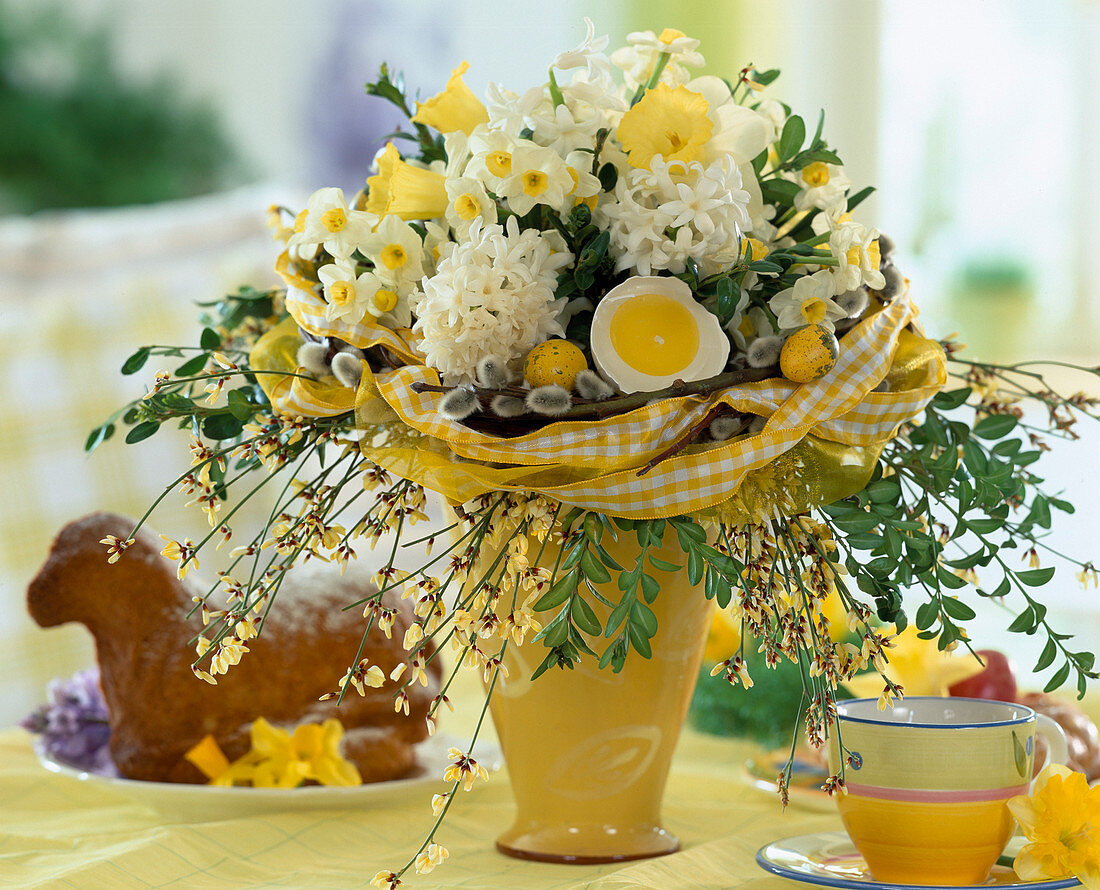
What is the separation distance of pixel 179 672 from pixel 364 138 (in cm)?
316

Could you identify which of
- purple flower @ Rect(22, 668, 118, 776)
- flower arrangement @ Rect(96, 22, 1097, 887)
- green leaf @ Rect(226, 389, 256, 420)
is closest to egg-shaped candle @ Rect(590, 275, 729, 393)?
flower arrangement @ Rect(96, 22, 1097, 887)

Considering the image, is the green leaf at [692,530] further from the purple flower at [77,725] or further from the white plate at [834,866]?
the purple flower at [77,725]

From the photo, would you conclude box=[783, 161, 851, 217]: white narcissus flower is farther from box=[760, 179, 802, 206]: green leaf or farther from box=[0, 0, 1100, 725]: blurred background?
box=[0, 0, 1100, 725]: blurred background

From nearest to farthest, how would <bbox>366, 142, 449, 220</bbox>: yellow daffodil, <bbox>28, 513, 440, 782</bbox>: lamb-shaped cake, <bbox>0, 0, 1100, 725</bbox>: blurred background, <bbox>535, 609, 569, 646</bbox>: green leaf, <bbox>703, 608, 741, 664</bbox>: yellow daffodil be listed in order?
<bbox>535, 609, 569, 646</bbox>: green leaf < <bbox>366, 142, 449, 220</bbox>: yellow daffodil < <bbox>28, 513, 440, 782</bbox>: lamb-shaped cake < <bbox>703, 608, 741, 664</bbox>: yellow daffodil < <bbox>0, 0, 1100, 725</bbox>: blurred background

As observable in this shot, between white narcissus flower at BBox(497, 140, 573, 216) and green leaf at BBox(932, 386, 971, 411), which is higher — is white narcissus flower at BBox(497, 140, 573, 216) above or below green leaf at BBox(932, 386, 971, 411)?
above

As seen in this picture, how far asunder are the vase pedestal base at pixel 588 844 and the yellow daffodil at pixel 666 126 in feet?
1.27

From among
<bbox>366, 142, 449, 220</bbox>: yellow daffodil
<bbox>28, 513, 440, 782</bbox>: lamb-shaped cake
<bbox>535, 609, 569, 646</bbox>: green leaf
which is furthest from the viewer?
<bbox>28, 513, 440, 782</bbox>: lamb-shaped cake

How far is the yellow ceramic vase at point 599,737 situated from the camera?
0.65m

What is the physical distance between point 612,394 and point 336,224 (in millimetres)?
181

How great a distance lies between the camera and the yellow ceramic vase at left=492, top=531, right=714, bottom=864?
65 centimetres

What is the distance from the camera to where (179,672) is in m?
0.75

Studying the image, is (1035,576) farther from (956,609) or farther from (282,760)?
(282,760)

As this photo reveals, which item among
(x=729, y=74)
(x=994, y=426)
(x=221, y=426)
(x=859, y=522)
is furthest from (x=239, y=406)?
(x=729, y=74)

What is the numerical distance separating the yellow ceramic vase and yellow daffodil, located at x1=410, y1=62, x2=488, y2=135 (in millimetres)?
259
